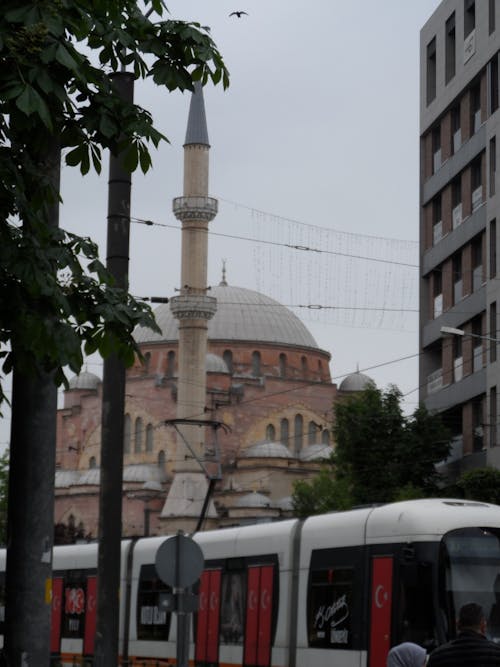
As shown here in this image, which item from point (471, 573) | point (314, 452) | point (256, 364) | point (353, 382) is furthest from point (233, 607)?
point (353, 382)

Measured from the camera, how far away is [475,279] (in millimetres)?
44750

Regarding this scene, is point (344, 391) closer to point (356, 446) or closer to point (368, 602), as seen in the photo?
point (356, 446)

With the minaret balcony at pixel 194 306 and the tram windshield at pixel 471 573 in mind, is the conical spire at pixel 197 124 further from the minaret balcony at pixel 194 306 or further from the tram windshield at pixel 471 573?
the tram windshield at pixel 471 573

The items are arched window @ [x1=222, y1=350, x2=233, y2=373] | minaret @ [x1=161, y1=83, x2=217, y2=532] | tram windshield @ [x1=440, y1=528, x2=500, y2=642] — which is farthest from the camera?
arched window @ [x1=222, y1=350, x2=233, y2=373]

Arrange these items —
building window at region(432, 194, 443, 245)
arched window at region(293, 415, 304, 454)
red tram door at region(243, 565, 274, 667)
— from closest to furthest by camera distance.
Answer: red tram door at region(243, 565, 274, 667), building window at region(432, 194, 443, 245), arched window at region(293, 415, 304, 454)

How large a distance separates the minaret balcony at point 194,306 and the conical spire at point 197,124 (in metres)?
8.87

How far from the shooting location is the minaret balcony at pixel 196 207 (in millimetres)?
80438

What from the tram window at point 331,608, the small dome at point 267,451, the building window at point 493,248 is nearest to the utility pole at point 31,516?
the tram window at point 331,608

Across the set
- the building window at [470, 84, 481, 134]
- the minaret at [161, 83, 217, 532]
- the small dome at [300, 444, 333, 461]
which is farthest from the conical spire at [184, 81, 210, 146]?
the building window at [470, 84, 481, 134]

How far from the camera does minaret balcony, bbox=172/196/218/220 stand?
80438 mm

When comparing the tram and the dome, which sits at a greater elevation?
the dome

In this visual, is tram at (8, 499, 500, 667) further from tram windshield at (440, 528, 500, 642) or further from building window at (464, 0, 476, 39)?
building window at (464, 0, 476, 39)

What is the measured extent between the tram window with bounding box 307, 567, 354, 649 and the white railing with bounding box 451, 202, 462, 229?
2870cm

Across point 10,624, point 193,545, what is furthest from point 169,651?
point 10,624
